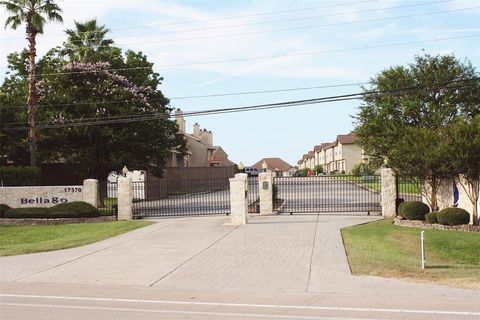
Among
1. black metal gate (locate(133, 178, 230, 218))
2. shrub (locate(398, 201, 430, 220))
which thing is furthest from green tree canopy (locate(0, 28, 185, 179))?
shrub (locate(398, 201, 430, 220))

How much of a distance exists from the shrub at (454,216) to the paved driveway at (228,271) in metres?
3.52

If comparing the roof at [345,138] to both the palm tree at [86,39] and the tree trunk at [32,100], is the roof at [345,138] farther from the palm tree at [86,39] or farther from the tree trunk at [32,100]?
the tree trunk at [32,100]

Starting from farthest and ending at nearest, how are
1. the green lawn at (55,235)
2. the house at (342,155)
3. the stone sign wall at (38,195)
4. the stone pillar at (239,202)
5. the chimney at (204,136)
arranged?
the house at (342,155)
the chimney at (204,136)
the stone sign wall at (38,195)
the stone pillar at (239,202)
the green lawn at (55,235)

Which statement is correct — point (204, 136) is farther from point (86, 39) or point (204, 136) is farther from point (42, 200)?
point (42, 200)

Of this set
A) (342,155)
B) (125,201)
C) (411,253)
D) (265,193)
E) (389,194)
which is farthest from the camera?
(342,155)

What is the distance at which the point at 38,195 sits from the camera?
81.0 ft

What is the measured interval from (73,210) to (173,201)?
39.0 feet

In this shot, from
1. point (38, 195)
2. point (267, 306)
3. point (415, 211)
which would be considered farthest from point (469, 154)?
point (38, 195)

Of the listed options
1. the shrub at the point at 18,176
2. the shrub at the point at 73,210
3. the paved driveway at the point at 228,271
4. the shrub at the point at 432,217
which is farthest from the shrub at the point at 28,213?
the shrub at the point at 432,217

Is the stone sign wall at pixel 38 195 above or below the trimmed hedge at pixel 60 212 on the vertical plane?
above

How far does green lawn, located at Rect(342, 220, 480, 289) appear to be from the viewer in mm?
10781

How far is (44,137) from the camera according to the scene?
29.8 m

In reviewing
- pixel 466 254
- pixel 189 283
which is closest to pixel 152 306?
pixel 189 283

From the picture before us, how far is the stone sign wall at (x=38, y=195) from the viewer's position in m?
24.6
